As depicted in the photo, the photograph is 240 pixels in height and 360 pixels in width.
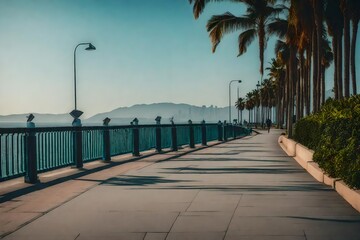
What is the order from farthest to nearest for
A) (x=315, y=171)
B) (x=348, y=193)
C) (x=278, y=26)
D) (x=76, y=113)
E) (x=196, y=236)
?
(x=278, y=26) < (x=76, y=113) < (x=315, y=171) < (x=348, y=193) < (x=196, y=236)

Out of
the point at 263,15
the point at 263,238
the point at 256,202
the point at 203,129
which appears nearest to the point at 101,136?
the point at 256,202

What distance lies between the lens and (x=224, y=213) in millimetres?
7410

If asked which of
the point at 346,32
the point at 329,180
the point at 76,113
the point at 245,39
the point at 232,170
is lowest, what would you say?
the point at 232,170

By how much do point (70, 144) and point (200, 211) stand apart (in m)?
6.99

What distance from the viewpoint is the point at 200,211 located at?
7566 millimetres

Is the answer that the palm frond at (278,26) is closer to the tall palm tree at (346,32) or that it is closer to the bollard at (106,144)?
the tall palm tree at (346,32)

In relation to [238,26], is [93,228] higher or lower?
lower

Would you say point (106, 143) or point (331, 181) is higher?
point (106, 143)

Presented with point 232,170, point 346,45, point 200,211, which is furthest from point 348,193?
point 346,45

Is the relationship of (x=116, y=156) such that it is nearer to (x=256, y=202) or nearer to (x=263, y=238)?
(x=256, y=202)

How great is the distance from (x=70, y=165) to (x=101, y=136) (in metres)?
2.62

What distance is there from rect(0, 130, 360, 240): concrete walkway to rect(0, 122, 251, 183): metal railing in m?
1.20

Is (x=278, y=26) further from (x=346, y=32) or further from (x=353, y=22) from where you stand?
(x=346, y=32)

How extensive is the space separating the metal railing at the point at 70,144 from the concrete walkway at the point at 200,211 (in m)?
1.20
